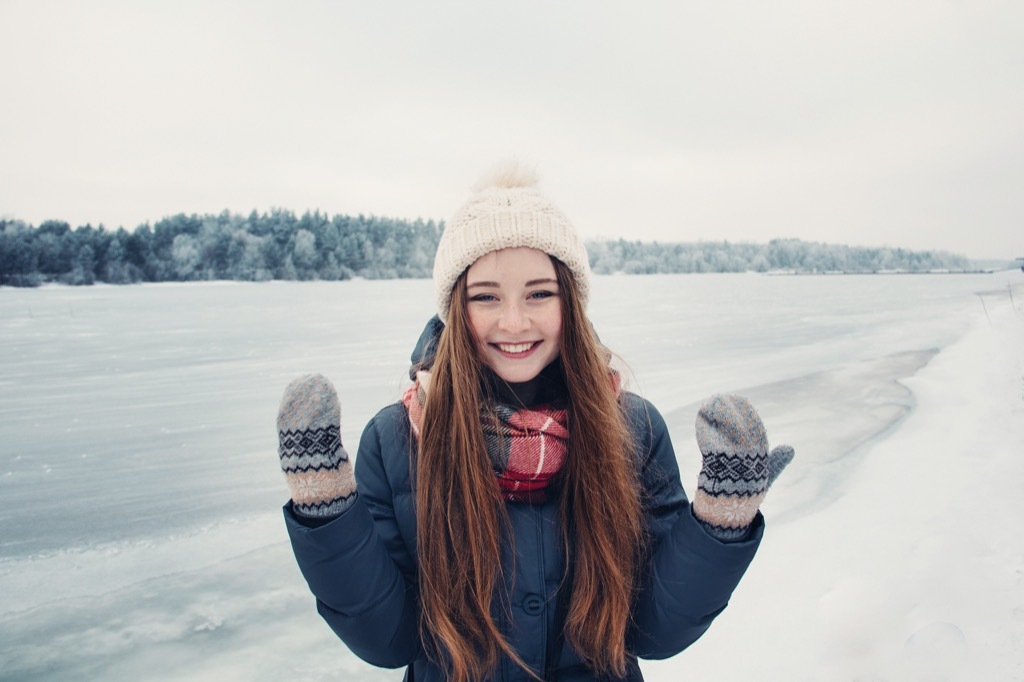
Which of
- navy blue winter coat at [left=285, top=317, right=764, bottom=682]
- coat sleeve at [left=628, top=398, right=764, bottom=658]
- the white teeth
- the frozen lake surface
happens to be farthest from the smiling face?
the frozen lake surface

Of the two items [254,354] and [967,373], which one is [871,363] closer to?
[967,373]

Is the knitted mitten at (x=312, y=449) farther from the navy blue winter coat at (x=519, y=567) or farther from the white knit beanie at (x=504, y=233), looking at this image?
the white knit beanie at (x=504, y=233)

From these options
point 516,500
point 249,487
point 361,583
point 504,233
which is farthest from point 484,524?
point 249,487

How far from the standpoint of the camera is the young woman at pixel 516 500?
119cm

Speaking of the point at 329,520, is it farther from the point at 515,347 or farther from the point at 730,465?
the point at 730,465

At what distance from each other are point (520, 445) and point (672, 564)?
366mm

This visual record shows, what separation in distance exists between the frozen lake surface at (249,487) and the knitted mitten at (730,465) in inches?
35.5

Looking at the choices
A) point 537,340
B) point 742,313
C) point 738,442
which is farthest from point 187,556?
point 742,313

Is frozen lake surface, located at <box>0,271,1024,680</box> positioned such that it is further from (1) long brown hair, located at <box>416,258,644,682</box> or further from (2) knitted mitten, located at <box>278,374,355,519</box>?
(2) knitted mitten, located at <box>278,374,355,519</box>

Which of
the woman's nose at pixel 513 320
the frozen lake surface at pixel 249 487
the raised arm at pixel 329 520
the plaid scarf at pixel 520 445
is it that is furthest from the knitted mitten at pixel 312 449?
the frozen lake surface at pixel 249 487

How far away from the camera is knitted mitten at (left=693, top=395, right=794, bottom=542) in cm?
100

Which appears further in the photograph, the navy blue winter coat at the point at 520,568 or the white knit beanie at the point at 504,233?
the white knit beanie at the point at 504,233

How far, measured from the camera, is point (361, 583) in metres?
1.04

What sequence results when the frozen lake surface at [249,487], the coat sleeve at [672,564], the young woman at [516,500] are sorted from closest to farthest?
the coat sleeve at [672,564]
the young woman at [516,500]
the frozen lake surface at [249,487]
